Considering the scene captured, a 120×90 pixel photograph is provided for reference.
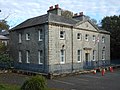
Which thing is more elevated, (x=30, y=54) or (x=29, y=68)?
(x=30, y=54)

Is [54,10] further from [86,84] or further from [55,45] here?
[86,84]

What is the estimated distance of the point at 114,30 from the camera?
4953 cm

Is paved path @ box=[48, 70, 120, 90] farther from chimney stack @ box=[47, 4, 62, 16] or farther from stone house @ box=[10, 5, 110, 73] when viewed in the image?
chimney stack @ box=[47, 4, 62, 16]

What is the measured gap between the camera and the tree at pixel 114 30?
48906mm

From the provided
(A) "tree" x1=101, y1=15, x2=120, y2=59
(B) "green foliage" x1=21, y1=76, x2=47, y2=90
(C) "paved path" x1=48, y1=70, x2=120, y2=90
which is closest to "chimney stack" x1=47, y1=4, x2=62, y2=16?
(C) "paved path" x1=48, y1=70, x2=120, y2=90

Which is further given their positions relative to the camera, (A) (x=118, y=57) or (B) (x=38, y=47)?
(A) (x=118, y=57)

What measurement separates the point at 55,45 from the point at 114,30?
22514mm

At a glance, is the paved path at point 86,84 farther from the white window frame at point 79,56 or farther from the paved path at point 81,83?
the white window frame at point 79,56

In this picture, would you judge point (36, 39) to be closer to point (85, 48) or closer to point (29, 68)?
point (29, 68)

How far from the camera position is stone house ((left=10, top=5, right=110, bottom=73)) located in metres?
30.9

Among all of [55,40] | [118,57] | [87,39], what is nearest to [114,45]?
[118,57]

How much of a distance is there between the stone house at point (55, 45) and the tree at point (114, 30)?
9288 millimetres

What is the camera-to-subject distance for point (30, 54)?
3400 centimetres

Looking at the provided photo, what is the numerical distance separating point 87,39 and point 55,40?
8.14 metres
